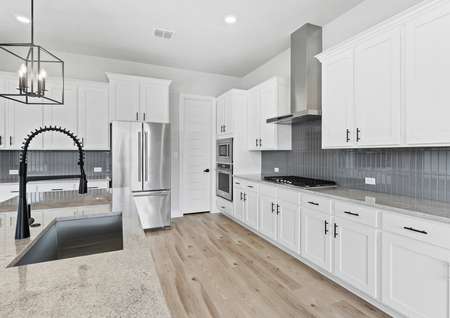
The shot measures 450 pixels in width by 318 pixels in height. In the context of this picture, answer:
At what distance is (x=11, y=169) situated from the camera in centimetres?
371

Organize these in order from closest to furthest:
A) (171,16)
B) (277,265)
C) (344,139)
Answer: (344,139) < (277,265) < (171,16)

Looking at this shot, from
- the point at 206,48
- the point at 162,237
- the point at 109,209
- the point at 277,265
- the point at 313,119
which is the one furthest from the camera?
the point at 206,48

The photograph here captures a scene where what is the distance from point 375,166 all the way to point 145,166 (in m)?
3.16

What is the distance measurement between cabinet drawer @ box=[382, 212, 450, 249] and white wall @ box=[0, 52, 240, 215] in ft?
12.1

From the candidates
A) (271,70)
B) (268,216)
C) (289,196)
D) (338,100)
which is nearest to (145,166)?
(268,216)

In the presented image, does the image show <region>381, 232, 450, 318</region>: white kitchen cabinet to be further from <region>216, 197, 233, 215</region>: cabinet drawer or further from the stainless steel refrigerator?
the stainless steel refrigerator

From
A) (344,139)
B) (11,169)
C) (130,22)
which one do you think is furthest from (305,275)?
(11,169)

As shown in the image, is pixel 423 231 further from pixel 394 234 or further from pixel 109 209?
pixel 109 209

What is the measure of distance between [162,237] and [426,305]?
9.97 ft

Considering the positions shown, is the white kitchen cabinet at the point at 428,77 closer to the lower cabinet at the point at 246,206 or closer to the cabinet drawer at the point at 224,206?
the lower cabinet at the point at 246,206

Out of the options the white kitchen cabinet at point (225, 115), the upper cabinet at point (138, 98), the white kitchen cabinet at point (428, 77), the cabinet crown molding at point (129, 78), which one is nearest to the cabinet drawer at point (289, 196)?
the white kitchen cabinet at point (428, 77)

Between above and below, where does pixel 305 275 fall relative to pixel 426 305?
below

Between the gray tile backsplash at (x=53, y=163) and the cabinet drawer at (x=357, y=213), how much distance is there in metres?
3.61

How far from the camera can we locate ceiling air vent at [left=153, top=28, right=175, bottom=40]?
3.24 metres
